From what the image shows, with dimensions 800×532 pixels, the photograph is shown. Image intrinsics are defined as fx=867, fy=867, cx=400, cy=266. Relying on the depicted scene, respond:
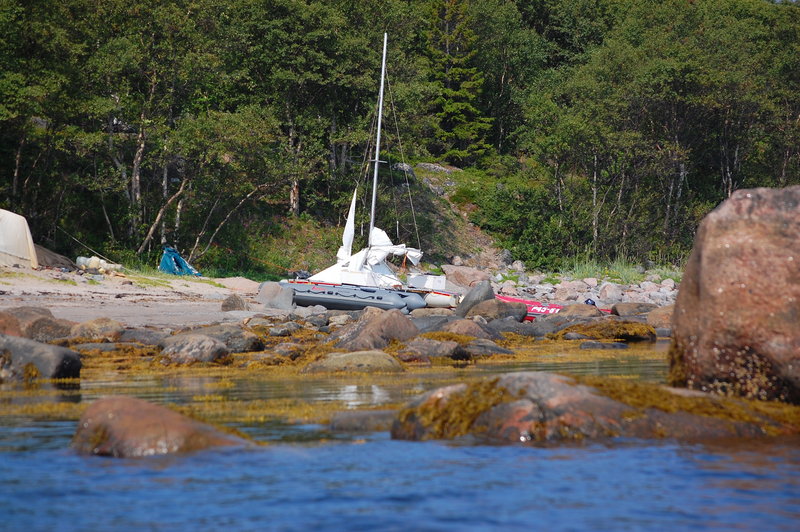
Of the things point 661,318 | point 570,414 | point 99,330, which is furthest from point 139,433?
point 661,318

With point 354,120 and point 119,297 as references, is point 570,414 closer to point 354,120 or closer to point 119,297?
point 119,297

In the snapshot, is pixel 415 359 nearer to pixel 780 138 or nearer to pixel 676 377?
pixel 676 377

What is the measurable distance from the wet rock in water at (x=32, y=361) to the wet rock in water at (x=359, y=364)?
3.26 m

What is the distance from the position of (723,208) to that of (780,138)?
45.0m

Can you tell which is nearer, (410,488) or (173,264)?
(410,488)

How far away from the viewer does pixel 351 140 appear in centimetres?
4034

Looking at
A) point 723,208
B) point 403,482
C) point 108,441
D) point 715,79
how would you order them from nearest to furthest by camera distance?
point 403,482
point 108,441
point 723,208
point 715,79

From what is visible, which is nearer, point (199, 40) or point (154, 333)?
point (154, 333)

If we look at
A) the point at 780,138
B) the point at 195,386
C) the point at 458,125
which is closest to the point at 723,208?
the point at 195,386

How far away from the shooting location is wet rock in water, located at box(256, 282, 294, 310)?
25906 millimetres

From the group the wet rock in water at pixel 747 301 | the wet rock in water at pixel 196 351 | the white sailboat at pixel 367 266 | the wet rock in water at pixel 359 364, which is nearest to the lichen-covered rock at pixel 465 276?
the white sailboat at pixel 367 266

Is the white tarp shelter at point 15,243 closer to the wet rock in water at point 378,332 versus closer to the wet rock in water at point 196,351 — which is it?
the wet rock in water at point 196,351

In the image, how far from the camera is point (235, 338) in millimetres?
15477

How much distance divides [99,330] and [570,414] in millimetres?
11740
